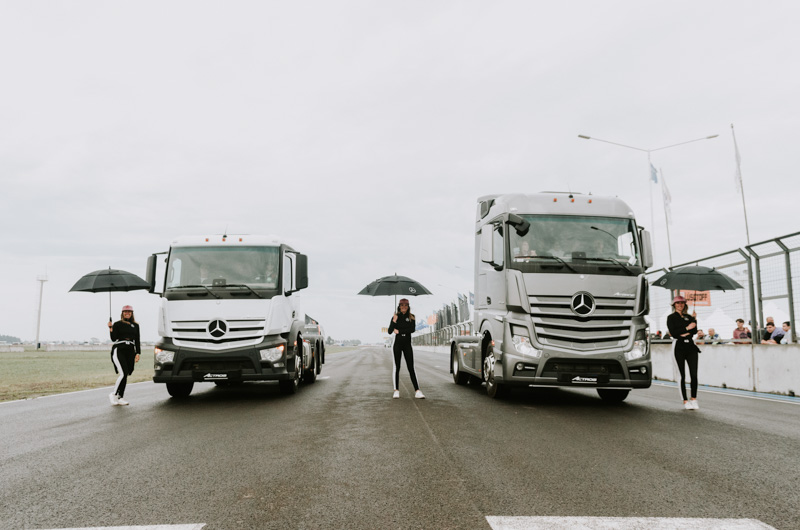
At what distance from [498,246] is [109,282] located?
7482 millimetres

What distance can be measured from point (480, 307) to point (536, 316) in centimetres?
223

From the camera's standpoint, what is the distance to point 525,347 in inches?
382

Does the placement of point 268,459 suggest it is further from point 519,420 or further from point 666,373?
point 666,373

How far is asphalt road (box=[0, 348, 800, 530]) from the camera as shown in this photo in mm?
4152

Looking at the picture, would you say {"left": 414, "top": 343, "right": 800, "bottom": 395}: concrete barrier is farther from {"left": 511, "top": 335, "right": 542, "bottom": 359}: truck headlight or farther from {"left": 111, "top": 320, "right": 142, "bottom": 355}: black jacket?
{"left": 111, "top": 320, "right": 142, "bottom": 355}: black jacket

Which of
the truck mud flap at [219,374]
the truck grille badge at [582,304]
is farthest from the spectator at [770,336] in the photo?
the truck mud flap at [219,374]

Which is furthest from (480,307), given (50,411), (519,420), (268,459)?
(50,411)

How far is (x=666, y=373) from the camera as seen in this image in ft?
56.8

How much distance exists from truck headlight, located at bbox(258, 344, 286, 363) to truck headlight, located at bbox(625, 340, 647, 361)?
574 centimetres

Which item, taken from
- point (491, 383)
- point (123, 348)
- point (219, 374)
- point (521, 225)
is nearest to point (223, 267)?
point (219, 374)

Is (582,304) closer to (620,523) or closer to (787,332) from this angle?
(620,523)

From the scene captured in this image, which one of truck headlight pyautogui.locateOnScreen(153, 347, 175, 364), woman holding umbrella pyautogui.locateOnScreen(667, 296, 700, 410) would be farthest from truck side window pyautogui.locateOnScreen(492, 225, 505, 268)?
truck headlight pyautogui.locateOnScreen(153, 347, 175, 364)

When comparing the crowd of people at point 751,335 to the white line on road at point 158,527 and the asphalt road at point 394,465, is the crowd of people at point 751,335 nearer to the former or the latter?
the asphalt road at point 394,465

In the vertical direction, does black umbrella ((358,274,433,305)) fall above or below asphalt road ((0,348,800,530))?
above
